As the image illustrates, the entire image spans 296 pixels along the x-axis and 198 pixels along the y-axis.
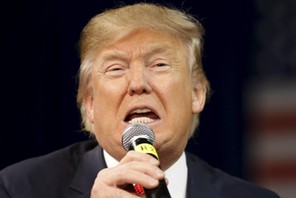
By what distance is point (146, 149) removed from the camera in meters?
1.64

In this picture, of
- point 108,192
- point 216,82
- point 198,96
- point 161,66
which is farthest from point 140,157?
point 216,82

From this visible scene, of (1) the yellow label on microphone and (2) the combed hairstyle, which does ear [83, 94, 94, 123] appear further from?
(1) the yellow label on microphone

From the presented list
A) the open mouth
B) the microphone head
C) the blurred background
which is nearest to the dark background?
the blurred background

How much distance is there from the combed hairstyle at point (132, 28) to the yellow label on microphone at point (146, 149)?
1.59ft

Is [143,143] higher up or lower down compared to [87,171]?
higher up

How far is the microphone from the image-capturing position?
1.54 m

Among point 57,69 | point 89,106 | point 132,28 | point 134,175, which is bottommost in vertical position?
point 57,69

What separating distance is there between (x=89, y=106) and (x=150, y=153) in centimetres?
57

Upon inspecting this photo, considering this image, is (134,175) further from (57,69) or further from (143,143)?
(57,69)

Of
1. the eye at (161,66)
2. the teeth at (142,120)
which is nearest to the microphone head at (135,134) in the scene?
the teeth at (142,120)

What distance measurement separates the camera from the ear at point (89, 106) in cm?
213

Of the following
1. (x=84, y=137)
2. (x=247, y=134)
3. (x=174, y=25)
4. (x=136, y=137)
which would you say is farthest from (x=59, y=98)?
(x=136, y=137)

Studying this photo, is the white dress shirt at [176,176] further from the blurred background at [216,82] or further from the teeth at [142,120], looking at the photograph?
the blurred background at [216,82]

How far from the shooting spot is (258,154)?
9.34ft
